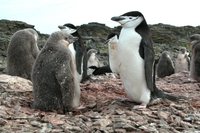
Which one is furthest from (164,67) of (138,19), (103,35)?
(103,35)

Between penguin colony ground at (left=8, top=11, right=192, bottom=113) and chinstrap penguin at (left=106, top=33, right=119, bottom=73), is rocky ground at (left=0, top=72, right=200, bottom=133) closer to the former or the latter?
penguin colony ground at (left=8, top=11, right=192, bottom=113)

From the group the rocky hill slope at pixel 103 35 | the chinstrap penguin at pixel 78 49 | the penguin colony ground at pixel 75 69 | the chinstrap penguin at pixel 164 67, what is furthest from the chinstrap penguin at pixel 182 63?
the penguin colony ground at pixel 75 69

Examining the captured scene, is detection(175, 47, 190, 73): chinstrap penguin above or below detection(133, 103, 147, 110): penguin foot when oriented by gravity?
below

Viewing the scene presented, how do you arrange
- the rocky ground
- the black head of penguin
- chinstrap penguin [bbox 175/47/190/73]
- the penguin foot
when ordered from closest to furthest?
the rocky ground
the penguin foot
the black head of penguin
chinstrap penguin [bbox 175/47/190/73]

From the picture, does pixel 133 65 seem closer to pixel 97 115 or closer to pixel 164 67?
pixel 97 115

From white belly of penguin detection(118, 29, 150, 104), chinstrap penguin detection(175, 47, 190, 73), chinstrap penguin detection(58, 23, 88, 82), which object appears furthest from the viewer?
chinstrap penguin detection(175, 47, 190, 73)

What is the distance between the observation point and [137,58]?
7.51 m

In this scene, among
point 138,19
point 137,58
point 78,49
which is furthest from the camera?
point 78,49

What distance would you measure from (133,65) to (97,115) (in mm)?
1042

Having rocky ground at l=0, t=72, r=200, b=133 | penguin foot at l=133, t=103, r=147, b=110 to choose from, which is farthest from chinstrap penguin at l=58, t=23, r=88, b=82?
penguin foot at l=133, t=103, r=147, b=110

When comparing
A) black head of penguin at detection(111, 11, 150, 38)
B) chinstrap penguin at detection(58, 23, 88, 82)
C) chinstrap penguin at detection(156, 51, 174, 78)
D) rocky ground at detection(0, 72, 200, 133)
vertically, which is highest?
black head of penguin at detection(111, 11, 150, 38)

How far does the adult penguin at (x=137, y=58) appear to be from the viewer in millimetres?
7500

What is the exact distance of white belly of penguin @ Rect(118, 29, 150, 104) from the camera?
749 centimetres

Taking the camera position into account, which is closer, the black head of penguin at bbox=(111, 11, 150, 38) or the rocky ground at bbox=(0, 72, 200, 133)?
the rocky ground at bbox=(0, 72, 200, 133)
